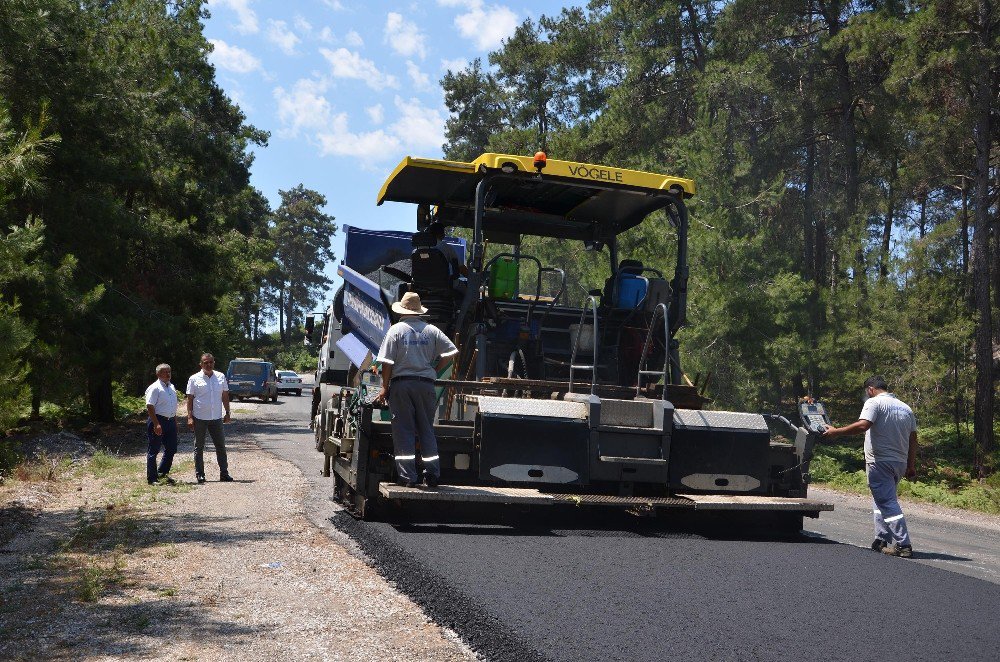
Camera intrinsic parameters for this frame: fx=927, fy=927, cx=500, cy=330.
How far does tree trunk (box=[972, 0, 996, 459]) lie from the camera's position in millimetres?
19766

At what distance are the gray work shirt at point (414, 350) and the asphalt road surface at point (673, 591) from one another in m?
1.29

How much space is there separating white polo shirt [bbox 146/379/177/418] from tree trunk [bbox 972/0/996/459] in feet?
54.2

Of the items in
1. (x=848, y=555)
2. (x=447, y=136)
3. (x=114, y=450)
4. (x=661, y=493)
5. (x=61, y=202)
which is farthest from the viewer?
(x=447, y=136)

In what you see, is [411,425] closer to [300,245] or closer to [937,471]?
[937,471]

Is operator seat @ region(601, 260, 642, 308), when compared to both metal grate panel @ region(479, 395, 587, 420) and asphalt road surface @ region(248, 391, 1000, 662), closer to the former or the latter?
metal grate panel @ region(479, 395, 587, 420)

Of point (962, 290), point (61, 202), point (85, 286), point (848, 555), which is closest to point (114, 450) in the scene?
point (85, 286)

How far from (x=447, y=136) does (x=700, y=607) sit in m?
44.9

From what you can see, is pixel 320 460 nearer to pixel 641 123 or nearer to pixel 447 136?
pixel 641 123

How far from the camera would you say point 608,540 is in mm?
7375

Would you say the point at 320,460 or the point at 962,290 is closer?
the point at 320,460

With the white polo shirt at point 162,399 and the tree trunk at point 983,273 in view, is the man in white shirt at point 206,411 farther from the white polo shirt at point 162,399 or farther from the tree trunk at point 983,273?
the tree trunk at point 983,273

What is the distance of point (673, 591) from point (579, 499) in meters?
1.57

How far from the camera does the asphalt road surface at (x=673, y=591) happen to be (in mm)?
4684

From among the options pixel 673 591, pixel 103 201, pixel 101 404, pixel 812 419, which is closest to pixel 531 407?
pixel 673 591
